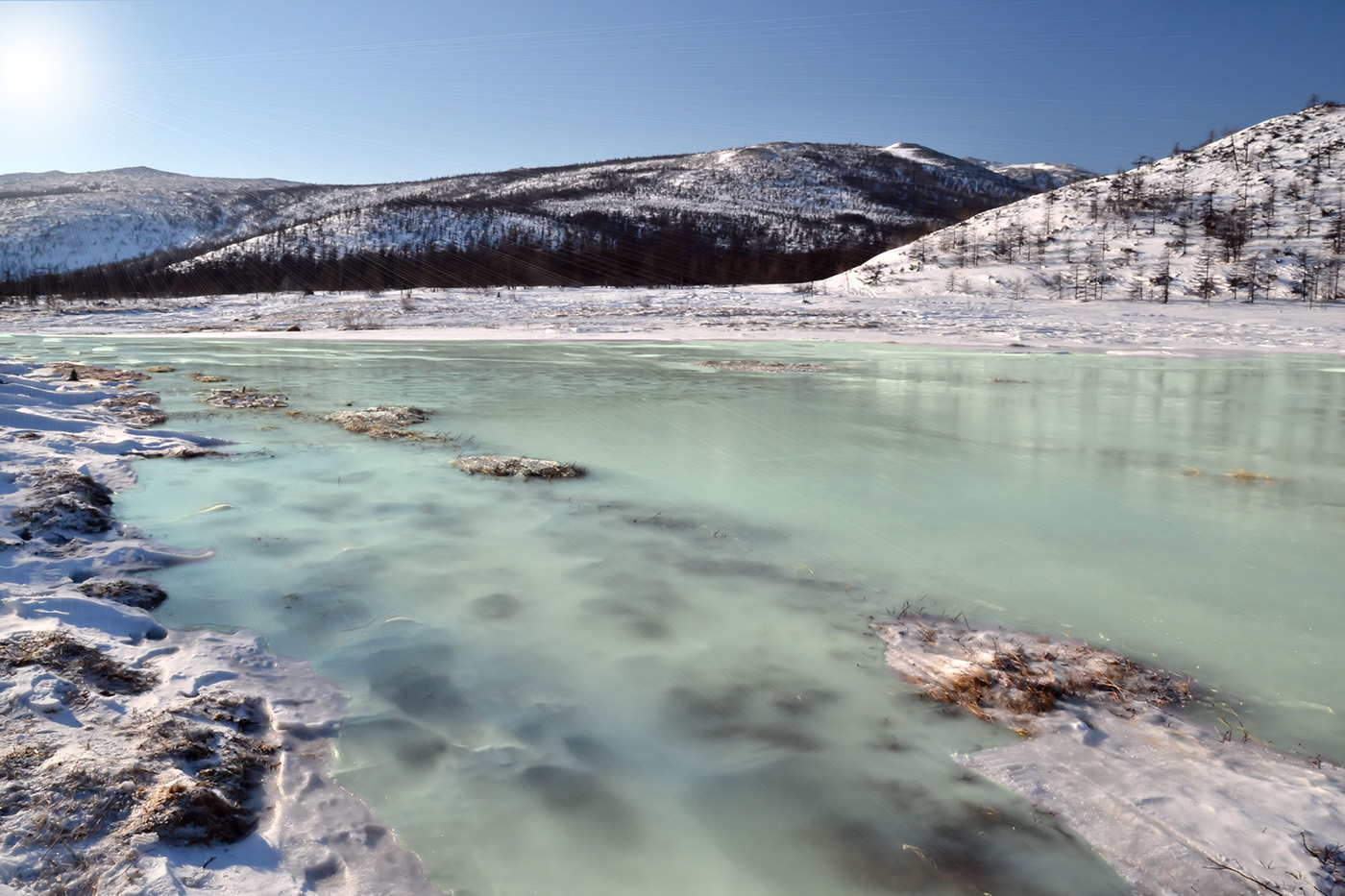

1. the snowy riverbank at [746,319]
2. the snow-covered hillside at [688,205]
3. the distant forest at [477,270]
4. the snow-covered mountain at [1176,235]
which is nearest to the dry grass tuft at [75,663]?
the snowy riverbank at [746,319]

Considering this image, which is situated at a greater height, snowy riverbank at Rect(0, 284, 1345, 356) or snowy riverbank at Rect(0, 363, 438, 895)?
snowy riverbank at Rect(0, 284, 1345, 356)

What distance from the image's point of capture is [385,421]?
381 inches

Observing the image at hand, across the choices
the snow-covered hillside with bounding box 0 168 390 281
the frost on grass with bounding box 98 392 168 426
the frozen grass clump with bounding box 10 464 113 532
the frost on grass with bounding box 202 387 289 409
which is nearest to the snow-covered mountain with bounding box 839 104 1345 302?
the frost on grass with bounding box 202 387 289 409

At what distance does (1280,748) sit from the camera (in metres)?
3.19

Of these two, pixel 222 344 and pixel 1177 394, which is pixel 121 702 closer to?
pixel 1177 394

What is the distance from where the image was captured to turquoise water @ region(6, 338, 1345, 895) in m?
2.76

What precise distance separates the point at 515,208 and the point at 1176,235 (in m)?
60.5

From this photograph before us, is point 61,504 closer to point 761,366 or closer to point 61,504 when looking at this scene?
point 61,504

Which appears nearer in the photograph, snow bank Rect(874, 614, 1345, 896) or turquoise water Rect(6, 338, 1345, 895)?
snow bank Rect(874, 614, 1345, 896)

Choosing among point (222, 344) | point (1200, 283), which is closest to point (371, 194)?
point (222, 344)

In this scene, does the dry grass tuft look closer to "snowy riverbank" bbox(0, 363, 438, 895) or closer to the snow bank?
"snowy riverbank" bbox(0, 363, 438, 895)

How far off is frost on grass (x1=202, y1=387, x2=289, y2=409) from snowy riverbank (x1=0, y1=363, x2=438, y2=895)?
6.72m

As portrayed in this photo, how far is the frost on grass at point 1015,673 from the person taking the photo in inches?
139

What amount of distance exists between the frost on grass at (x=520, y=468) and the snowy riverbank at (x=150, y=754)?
287 cm
